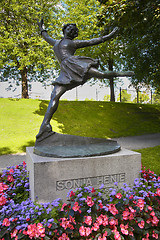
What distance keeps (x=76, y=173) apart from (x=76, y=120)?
34.4 feet

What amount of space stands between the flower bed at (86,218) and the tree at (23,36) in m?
13.6

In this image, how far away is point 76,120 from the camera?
13516 millimetres

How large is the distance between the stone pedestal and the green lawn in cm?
533

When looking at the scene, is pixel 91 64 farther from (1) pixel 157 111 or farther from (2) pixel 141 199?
(1) pixel 157 111

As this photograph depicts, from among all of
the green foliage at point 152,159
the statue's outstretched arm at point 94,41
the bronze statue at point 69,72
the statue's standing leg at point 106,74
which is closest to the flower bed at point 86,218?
the bronze statue at point 69,72

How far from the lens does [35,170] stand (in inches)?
113

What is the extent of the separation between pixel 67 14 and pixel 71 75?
15.9 metres

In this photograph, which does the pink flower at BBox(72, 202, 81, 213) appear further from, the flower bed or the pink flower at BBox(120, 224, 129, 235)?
the pink flower at BBox(120, 224, 129, 235)

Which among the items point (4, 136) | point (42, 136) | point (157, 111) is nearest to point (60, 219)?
point (42, 136)

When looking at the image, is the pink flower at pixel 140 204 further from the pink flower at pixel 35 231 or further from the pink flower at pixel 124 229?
the pink flower at pixel 35 231

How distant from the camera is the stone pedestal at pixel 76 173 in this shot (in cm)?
291

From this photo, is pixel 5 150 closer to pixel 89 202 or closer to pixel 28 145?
pixel 28 145

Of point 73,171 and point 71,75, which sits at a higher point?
point 71,75

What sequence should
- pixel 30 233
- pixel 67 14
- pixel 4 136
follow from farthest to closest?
1. pixel 67 14
2. pixel 4 136
3. pixel 30 233
